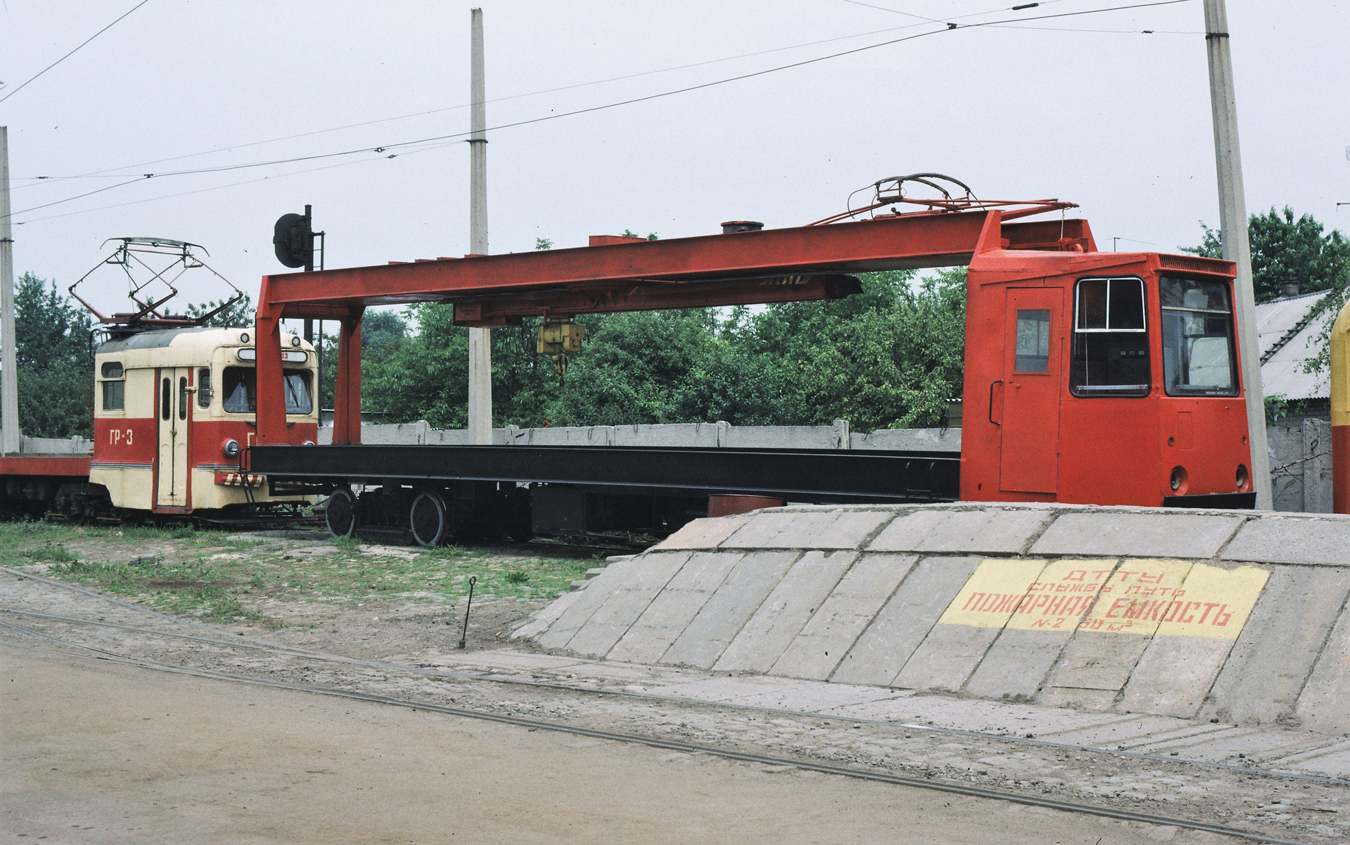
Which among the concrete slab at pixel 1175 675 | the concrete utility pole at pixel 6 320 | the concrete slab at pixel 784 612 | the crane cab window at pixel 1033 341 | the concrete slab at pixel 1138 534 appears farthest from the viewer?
the concrete utility pole at pixel 6 320

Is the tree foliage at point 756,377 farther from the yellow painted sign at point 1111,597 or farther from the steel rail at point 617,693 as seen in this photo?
the yellow painted sign at point 1111,597

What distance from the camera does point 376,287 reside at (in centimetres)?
1923

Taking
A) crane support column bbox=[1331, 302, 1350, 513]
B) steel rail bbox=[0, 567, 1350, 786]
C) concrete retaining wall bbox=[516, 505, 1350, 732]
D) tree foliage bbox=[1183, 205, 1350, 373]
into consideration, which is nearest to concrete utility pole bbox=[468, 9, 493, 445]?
steel rail bbox=[0, 567, 1350, 786]

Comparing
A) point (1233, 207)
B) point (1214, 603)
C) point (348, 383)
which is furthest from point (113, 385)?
point (1214, 603)

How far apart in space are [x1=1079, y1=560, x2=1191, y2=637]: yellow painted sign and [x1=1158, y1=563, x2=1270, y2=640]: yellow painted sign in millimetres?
68

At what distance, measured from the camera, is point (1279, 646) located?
7.85 metres

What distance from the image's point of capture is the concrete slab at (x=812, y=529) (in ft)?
35.3

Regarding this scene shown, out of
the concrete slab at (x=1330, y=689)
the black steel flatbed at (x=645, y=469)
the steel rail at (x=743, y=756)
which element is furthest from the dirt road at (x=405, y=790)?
the black steel flatbed at (x=645, y=469)

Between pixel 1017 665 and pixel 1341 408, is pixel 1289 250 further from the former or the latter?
pixel 1017 665

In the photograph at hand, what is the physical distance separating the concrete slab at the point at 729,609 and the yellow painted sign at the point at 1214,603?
3.26 meters

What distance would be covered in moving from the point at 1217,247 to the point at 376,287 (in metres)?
47.4

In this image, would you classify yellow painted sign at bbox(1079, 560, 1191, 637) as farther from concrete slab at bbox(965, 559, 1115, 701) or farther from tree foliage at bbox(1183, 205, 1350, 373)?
tree foliage at bbox(1183, 205, 1350, 373)

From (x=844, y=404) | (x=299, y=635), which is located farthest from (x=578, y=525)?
(x=844, y=404)

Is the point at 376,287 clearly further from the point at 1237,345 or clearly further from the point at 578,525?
the point at 1237,345
